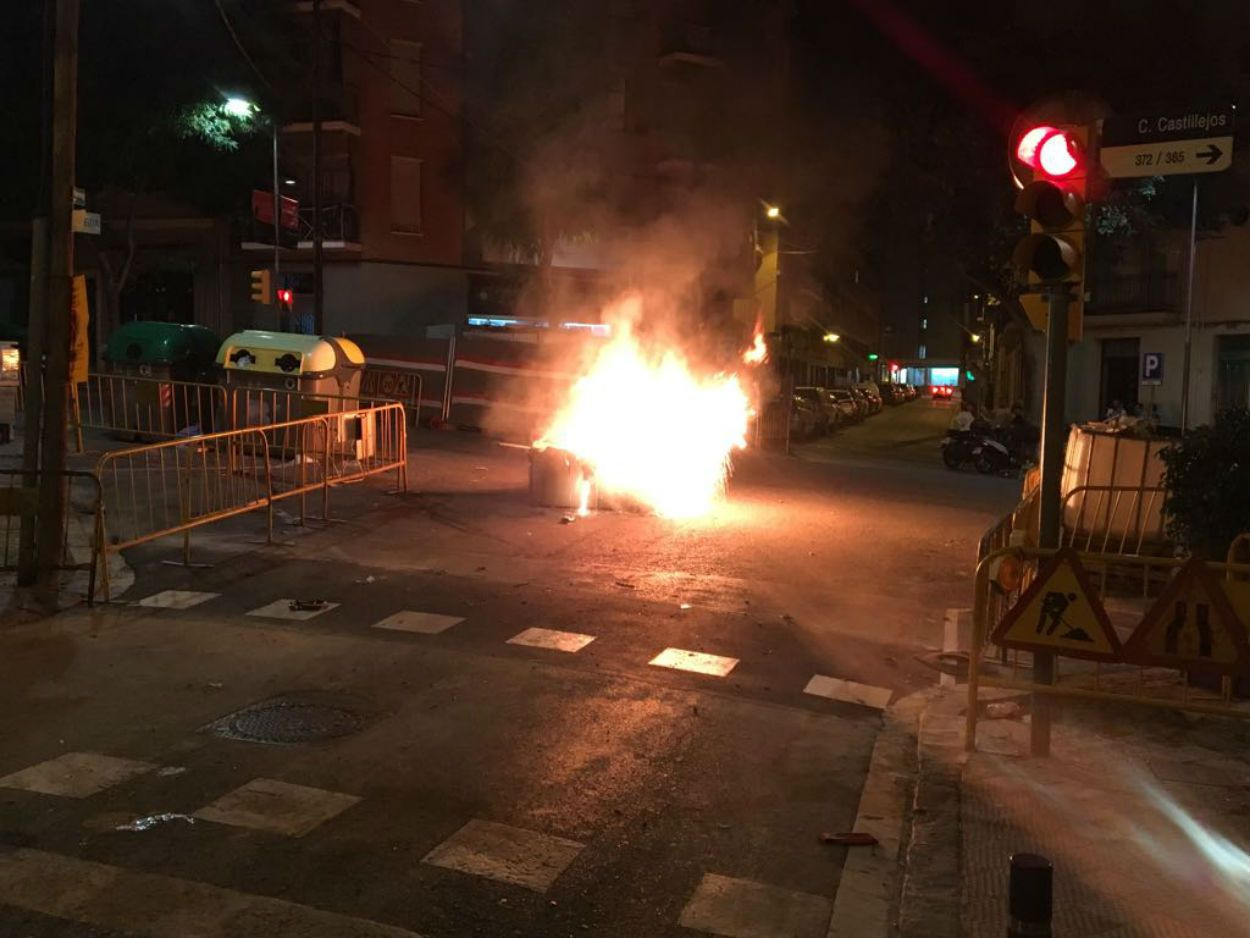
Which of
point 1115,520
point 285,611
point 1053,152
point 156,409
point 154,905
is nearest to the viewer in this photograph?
point 154,905

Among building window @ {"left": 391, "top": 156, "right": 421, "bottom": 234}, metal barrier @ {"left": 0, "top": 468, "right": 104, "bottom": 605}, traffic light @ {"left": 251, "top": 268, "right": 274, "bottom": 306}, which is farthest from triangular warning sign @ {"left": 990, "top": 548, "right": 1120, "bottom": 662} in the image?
building window @ {"left": 391, "top": 156, "right": 421, "bottom": 234}

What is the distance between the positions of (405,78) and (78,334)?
1960cm

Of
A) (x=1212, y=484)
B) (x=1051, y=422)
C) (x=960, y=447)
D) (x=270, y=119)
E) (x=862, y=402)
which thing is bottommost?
(x=960, y=447)

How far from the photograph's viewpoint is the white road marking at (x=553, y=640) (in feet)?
21.3

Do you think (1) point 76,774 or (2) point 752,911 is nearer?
(2) point 752,911

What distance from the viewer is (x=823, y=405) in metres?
26.5

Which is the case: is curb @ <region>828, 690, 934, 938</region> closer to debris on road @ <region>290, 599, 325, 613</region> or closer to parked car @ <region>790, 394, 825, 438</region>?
debris on road @ <region>290, 599, 325, 613</region>

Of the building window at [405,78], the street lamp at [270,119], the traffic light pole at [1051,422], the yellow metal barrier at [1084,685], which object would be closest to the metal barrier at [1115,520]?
the yellow metal barrier at [1084,685]

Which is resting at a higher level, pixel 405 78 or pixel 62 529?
pixel 405 78

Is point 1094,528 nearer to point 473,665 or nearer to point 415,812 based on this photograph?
point 473,665

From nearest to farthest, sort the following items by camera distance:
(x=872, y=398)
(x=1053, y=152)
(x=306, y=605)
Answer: (x=1053, y=152) → (x=306, y=605) → (x=872, y=398)

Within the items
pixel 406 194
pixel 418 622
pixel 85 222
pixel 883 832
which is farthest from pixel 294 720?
pixel 406 194

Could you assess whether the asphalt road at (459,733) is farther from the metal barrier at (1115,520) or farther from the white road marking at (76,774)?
the metal barrier at (1115,520)

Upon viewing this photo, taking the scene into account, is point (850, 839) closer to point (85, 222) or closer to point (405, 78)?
point (85, 222)
